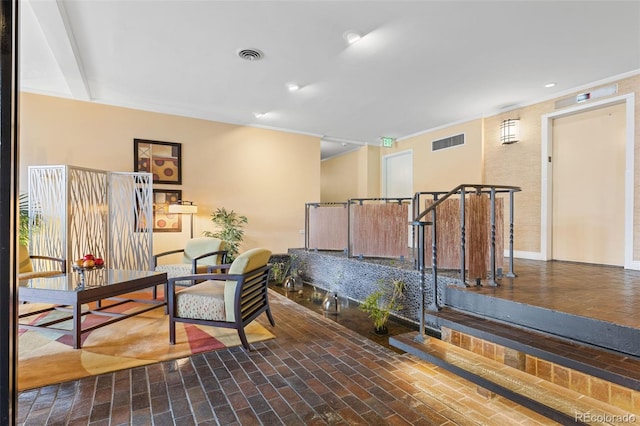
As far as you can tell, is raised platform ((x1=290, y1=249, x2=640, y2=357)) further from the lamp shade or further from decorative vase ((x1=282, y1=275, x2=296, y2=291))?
the lamp shade

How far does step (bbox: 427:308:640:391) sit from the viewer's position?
1884 millimetres

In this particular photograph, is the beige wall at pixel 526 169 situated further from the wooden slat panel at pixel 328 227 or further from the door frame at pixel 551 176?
the wooden slat panel at pixel 328 227

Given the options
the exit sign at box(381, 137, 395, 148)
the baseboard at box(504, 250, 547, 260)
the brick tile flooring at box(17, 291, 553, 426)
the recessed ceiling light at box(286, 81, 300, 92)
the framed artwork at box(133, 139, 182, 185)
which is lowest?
the brick tile flooring at box(17, 291, 553, 426)

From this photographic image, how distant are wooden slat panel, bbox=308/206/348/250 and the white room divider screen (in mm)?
2889

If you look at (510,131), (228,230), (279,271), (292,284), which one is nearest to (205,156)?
(228,230)

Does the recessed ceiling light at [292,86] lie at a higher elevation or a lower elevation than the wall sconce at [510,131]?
higher

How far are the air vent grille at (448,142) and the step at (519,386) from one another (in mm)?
5033

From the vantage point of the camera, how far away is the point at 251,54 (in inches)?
155

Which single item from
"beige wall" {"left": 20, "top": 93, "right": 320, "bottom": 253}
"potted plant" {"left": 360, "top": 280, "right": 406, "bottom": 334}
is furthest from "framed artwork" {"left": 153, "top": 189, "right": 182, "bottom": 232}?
"potted plant" {"left": 360, "top": 280, "right": 406, "bottom": 334}

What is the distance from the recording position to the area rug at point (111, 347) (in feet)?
8.44

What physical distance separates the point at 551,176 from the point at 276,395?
5580 mm

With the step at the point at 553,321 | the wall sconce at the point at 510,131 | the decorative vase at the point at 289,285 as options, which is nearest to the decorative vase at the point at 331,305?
the decorative vase at the point at 289,285

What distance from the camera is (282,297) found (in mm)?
4996

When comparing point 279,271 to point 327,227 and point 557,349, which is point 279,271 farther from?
point 557,349
